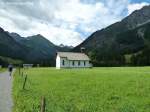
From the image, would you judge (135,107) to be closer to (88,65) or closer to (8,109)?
(8,109)

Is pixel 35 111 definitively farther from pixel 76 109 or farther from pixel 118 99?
pixel 118 99

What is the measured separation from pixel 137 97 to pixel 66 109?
7.25m

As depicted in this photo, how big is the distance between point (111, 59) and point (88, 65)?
42.7 metres

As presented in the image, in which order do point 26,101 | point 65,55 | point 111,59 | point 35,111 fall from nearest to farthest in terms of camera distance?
point 35,111 < point 26,101 < point 65,55 < point 111,59

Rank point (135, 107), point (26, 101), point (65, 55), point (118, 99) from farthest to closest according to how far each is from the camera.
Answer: point (65, 55)
point (118, 99)
point (26, 101)
point (135, 107)

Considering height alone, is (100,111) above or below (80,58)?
below

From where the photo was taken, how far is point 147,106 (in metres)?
18.4

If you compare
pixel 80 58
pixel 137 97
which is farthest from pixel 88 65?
pixel 137 97

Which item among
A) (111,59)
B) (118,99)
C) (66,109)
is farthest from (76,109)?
(111,59)

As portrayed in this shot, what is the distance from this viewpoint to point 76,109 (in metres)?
17.2

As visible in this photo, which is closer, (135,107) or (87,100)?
(135,107)

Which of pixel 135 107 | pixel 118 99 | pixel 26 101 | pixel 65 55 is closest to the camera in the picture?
pixel 135 107

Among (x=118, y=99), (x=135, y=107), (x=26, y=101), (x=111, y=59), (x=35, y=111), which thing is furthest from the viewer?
(x=111, y=59)

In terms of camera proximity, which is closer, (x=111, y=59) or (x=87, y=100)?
(x=87, y=100)
